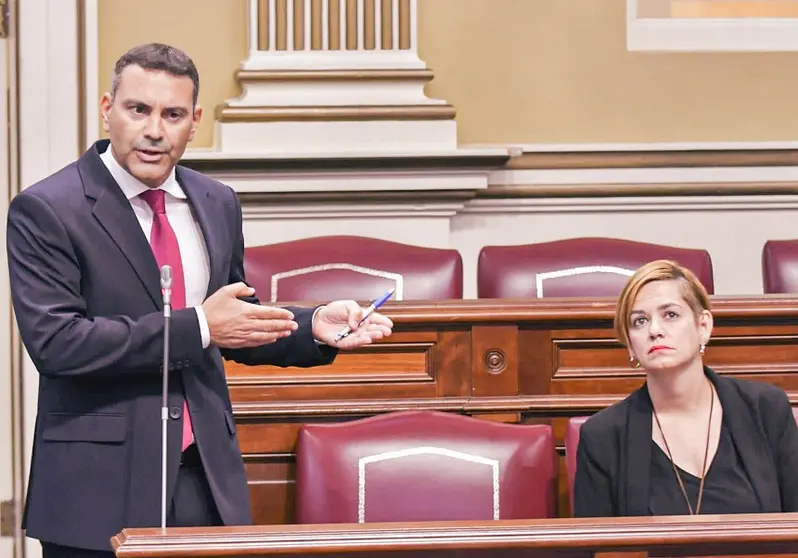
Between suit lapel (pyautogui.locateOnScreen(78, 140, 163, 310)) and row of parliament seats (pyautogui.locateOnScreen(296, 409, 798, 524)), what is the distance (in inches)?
17.6

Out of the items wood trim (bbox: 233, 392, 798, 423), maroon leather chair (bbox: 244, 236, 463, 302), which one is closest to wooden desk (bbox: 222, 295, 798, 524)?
wood trim (bbox: 233, 392, 798, 423)

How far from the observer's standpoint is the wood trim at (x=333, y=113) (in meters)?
2.66

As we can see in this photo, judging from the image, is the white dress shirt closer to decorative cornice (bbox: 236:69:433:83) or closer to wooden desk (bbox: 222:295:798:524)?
wooden desk (bbox: 222:295:798:524)

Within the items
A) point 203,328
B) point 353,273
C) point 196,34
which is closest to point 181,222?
point 203,328

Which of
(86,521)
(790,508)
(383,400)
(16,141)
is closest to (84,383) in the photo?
(86,521)

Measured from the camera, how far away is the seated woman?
1514mm

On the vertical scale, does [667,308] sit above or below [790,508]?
above

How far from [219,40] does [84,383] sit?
1.68 m

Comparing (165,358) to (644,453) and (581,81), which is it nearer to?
(644,453)

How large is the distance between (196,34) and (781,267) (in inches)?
51.0

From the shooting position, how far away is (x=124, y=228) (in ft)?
3.80

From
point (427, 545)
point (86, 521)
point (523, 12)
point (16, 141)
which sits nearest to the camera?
point (427, 545)

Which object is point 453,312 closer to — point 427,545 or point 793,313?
point 793,313

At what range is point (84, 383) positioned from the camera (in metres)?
1.16
